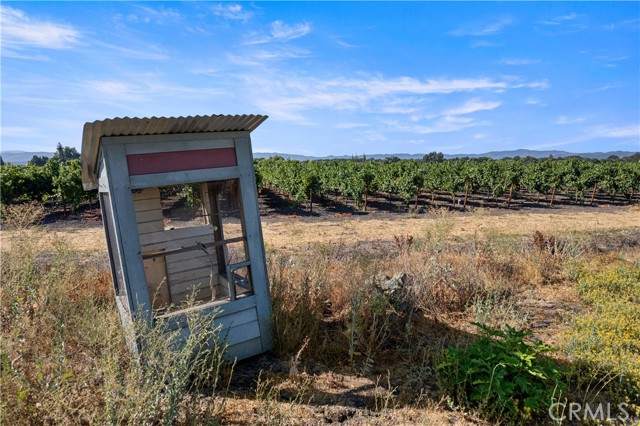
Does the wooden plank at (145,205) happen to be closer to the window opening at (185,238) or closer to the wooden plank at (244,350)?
the window opening at (185,238)

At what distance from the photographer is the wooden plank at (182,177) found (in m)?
3.36

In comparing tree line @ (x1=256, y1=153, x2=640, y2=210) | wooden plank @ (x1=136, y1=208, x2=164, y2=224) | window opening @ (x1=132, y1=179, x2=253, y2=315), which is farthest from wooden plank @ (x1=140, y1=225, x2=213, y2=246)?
tree line @ (x1=256, y1=153, x2=640, y2=210)

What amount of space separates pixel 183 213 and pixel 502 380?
410 cm

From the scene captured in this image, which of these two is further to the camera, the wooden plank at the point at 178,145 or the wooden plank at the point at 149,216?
the wooden plank at the point at 149,216

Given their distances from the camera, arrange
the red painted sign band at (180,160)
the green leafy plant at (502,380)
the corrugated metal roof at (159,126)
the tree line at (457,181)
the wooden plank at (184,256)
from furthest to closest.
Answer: the tree line at (457,181), the wooden plank at (184,256), the red painted sign band at (180,160), the corrugated metal roof at (159,126), the green leafy plant at (502,380)

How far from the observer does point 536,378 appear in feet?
10.2

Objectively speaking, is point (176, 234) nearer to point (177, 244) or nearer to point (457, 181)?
point (177, 244)

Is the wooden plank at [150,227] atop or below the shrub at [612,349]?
atop

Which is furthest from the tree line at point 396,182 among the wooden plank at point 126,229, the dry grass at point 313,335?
the wooden plank at point 126,229

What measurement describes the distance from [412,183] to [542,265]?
1258 cm

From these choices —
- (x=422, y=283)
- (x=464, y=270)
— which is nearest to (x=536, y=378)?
(x=422, y=283)

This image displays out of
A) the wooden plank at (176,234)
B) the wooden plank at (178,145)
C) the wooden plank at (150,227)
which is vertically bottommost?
the wooden plank at (176,234)

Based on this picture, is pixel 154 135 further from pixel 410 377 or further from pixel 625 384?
pixel 625 384

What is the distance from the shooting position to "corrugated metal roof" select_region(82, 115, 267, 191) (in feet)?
10.1
